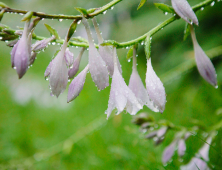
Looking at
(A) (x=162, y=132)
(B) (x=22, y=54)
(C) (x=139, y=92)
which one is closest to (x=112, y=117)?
(A) (x=162, y=132)

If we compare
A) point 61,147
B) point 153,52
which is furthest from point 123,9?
point 61,147

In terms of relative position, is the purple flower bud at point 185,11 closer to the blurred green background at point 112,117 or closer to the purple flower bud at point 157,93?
the purple flower bud at point 157,93

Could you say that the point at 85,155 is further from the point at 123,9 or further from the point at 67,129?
the point at 123,9

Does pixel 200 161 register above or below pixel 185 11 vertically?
below

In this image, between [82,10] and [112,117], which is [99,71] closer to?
[82,10]

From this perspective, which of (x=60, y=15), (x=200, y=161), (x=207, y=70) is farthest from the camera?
(x=200, y=161)

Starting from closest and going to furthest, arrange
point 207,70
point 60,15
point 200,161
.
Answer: point 60,15 < point 207,70 < point 200,161

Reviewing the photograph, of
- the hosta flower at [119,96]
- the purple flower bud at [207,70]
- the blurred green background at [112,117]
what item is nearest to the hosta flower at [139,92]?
the hosta flower at [119,96]
